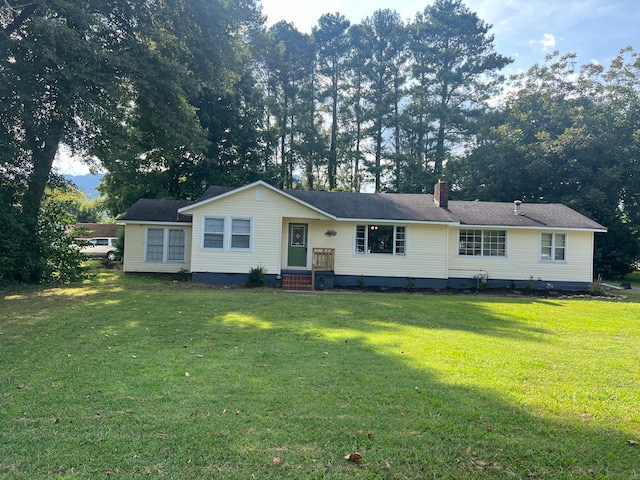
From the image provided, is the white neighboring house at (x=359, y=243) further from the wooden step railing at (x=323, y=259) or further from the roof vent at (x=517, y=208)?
the roof vent at (x=517, y=208)

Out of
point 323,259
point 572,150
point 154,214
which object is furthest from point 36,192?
point 572,150

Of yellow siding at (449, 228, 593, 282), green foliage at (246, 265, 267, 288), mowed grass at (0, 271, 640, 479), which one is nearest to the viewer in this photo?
mowed grass at (0, 271, 640, 479)

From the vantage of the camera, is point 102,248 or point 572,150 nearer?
point 572,150

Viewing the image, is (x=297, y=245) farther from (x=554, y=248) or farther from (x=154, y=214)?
(x=554, y=248)

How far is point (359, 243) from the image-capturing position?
1644 cm

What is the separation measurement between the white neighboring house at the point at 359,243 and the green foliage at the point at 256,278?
0.27m

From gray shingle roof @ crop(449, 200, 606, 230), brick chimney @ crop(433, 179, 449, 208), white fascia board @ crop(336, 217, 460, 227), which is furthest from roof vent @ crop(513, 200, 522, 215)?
white fascia board @ crop(336, 217, 460, 227)

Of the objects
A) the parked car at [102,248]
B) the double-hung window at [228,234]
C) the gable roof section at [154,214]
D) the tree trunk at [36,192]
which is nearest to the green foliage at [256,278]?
the double-hung window at [228,234]

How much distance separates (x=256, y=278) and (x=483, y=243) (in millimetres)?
10159

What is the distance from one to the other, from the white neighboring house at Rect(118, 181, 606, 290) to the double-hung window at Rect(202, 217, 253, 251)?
4 cm

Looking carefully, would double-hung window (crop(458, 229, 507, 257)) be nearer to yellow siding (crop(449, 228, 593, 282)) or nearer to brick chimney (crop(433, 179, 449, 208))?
yellow siding (crop(449, 228, 593, 282))

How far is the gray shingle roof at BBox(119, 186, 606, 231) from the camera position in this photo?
16.3 metres

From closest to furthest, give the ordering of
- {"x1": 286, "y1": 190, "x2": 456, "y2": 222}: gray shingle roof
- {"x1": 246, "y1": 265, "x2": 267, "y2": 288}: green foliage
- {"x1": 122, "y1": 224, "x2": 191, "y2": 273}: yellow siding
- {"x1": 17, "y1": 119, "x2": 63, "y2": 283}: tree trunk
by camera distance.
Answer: {"x1": 17, "y1": 119, "x2": 63, "y2": 283}: tree trunk
{"x1": 246, "y1": 265, "x2": 267, "y2": 288}: green foliage
{"x1": 286, "y1": 190, "x2": 456, "y2": 222}: gray shingle roof
{"x1": 122, "y1": 224, "x2": 191, "y2": 273}: yellow siding

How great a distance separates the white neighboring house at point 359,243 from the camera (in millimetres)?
15164
